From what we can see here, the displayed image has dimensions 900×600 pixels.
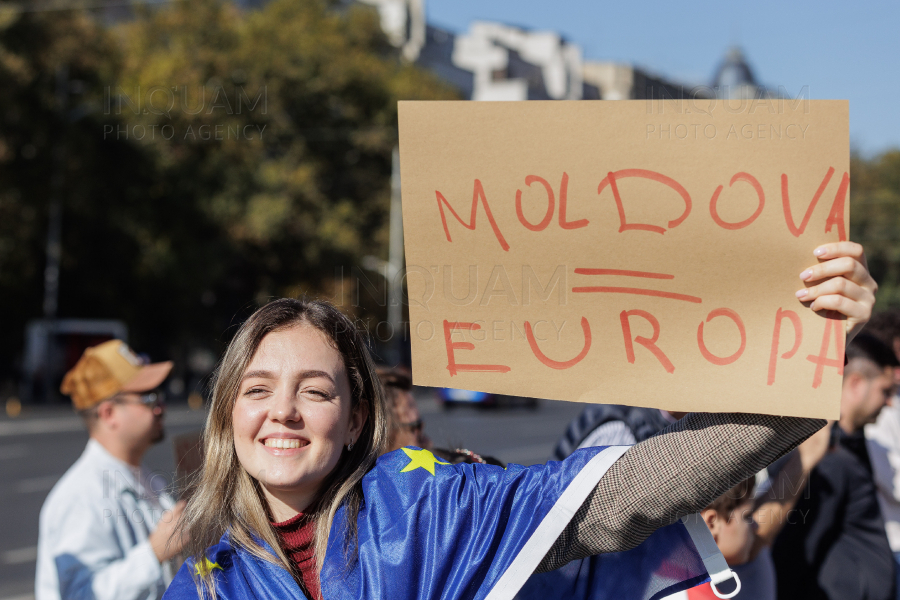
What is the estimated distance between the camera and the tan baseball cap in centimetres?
335

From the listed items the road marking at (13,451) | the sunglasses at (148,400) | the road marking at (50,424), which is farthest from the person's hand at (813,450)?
the road marking at (50,424)

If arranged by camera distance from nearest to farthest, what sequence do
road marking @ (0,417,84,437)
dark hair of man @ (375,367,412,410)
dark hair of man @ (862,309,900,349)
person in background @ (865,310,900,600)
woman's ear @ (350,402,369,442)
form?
woman's ear @ (350,402,369,442) < dark hair of man @ (375,367,412,410) < person in background @ (865,310,900,600) < dark hair of man @ (862,309,900,349) < road marking @ (0,417,84,437)

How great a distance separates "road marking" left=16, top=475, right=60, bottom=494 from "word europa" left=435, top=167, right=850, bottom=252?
9.73 m

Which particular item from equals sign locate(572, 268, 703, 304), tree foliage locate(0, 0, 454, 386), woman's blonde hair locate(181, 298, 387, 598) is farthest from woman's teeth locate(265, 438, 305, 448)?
tree foliage locate(0, 0, 454, 386)

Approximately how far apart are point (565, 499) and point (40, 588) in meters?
1.90

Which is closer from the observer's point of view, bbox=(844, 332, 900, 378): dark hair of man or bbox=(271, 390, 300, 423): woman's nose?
bbox=(271, 390, 300, 423): woman's nose

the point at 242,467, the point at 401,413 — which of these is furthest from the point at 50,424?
the point at 242,467

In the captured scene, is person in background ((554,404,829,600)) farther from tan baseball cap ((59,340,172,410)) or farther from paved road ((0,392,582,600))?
tan baseball cap ((59,340,172,410))

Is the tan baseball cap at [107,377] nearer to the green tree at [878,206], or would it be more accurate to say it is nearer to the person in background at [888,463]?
the person in background at [888,463]

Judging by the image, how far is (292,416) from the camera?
1872 millimetres

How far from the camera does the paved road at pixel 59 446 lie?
6691 mm

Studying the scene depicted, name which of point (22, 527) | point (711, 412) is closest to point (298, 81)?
point (22, 527)

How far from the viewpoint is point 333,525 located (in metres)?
1.83

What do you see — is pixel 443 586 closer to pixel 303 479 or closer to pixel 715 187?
pixel 303 479
